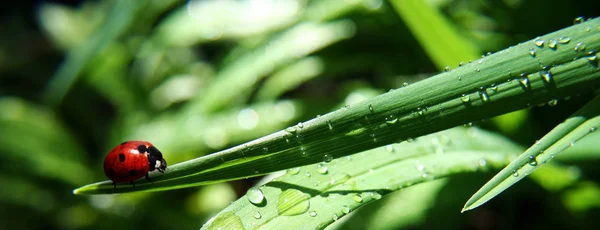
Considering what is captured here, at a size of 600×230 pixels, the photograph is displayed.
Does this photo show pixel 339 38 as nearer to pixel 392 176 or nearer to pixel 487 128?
pixel 487 128

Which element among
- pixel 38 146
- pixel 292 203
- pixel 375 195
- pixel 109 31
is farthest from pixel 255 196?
pixel 38 146

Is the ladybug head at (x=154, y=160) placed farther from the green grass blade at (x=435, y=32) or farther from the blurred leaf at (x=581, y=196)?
the blurred leaf at (x=581, y=196)

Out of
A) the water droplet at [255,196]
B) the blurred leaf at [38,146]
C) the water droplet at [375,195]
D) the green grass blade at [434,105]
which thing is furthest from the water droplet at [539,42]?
the blurred leaf at [38,146]

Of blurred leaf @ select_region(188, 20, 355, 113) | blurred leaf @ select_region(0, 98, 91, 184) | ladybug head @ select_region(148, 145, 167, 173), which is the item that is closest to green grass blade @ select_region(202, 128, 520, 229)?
ladybug head @ select_region(148, 145, 167, 173)

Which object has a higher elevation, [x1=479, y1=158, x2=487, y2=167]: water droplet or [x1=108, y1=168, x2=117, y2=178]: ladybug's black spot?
[x1=108, y1=168, x2=117, y2=178]: ladybug's black spot

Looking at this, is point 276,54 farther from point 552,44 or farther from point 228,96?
point 552,44

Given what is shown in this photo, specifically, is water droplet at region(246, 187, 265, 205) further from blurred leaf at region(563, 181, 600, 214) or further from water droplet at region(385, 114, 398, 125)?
blurred leaf at region(563, 181, 600, 214)

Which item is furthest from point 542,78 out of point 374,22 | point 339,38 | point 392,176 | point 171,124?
point 171,124
